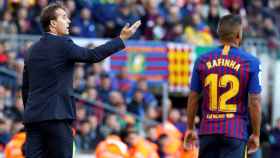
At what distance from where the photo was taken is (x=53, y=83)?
872 centimetres

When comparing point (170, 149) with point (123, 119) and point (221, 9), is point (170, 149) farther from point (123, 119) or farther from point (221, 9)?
point (221, 9)

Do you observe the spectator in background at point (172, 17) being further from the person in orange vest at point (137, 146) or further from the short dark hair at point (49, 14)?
the short dark hair at point (49, 14)

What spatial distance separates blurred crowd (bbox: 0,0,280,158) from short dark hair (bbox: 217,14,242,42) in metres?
3.64

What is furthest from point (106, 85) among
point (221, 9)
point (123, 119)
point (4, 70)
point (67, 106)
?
point (67, 106)

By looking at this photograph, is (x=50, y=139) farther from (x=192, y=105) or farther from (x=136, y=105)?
(x=136, y=105)

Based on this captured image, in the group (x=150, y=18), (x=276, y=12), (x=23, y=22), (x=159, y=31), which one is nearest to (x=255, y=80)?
(x=23, y=22)

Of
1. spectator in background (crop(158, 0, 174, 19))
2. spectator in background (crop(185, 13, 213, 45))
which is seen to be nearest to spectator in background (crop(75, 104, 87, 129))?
spectator in background (crop(185, 13, 213, 45))

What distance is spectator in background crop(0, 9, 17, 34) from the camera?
710 inches

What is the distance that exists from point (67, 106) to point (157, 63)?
34.2 feet

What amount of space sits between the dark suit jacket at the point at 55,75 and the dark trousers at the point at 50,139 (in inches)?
3.6

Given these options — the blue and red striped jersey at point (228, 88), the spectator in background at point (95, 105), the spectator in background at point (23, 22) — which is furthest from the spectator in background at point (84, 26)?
the blue and red striped jersey at point (228, 88)

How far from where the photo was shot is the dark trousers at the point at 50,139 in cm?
877

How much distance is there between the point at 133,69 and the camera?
18.9 m

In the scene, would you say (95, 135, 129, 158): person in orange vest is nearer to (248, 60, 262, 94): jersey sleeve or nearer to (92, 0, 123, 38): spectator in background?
(248, 60, 262, 94): jersey sleeve
